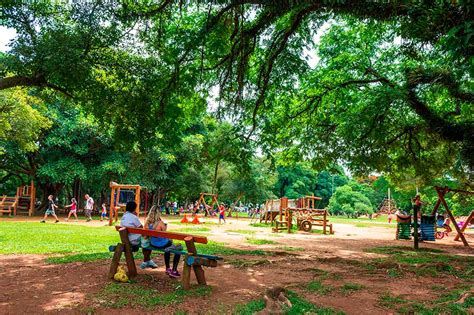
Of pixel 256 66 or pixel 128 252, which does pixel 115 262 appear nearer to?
pixel 128 252

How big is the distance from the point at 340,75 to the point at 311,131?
2382mm

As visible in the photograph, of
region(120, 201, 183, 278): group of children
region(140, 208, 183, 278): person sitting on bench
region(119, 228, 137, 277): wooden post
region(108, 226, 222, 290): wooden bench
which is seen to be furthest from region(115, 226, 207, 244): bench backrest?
region(140, 208, 183, 278): person sitting on bench

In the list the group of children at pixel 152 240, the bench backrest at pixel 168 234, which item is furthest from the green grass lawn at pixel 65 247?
the bench backrest at pixel 168 234

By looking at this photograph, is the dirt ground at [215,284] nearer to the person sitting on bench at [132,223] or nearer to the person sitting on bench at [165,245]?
the person sitting on bench at [165,245]

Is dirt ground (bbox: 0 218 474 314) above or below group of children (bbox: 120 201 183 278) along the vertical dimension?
below

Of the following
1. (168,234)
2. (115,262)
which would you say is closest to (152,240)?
(115,262)

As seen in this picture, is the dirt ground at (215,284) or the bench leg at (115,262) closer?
the dirt ground at (215,284)

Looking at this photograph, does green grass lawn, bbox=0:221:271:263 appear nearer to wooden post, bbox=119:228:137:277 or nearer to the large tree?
wooden post, bbox=119:228:137:277

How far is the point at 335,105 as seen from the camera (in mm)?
14688

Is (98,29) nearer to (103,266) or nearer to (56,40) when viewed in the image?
(56,40)

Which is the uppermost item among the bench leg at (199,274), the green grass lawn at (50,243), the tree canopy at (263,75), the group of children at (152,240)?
the tree canopy at (263,75)

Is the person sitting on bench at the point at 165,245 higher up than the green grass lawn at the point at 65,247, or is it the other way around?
the person sitting on bench at the point at 165,245

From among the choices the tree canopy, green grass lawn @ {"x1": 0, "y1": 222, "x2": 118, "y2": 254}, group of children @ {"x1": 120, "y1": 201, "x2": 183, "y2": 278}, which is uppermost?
the tree canopy

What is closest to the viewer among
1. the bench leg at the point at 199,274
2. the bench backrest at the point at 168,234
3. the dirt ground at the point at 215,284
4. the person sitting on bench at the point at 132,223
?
the dirt ground at the point at 215,284
